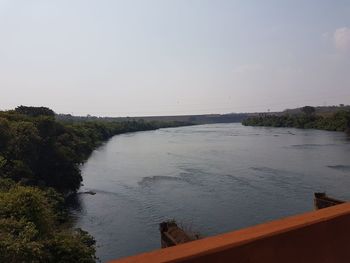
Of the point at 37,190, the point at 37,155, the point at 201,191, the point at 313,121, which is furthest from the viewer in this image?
the point at 313,121

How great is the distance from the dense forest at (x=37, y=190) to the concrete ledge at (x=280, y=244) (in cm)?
1463

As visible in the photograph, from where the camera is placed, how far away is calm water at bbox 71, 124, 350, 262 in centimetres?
3178

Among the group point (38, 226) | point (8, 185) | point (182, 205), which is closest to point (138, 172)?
point (182, 205)

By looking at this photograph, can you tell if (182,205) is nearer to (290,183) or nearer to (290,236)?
(290,183)

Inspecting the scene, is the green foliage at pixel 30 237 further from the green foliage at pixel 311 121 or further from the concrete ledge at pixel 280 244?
the green foliage at pixel 311 121

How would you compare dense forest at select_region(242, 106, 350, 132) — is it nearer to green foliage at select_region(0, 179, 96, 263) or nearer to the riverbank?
the riverbank

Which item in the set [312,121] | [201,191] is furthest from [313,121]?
[201,191]

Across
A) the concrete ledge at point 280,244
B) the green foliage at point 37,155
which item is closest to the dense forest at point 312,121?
the green foliage at point 37,155

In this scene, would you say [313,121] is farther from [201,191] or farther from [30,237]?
[30,237]

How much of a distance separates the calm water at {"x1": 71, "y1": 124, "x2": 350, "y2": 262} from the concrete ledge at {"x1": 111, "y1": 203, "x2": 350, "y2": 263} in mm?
25205

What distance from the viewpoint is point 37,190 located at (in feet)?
91.0

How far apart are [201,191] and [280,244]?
40.0 metres

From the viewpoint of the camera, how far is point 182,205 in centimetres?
3756

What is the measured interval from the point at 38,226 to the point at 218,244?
2113 cm
